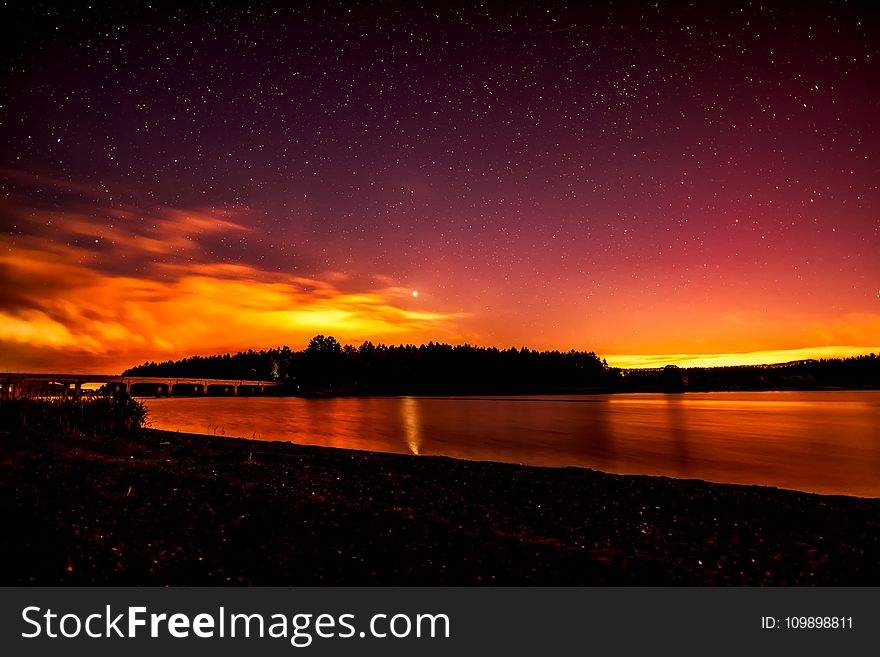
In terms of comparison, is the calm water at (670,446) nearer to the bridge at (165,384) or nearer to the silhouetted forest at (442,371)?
the bridge at (165,384)

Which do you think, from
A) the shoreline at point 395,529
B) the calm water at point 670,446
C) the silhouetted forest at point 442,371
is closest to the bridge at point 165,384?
the silhouetted forest at point 442,371

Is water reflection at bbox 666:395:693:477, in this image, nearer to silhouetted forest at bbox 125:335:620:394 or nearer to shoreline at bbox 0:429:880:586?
shoreline at bbox 0:429:880:586

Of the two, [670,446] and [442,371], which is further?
[442,371]

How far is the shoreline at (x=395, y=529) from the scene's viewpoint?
5137 millimetres

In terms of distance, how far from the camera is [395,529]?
637 centimetres

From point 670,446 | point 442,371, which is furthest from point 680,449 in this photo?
point 442,371

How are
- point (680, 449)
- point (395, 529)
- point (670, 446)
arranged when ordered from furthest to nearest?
point (670, 446)
point (680, 449)
point (395, 529)

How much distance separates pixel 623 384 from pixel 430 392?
60651mm

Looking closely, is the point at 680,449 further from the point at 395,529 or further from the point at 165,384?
the point at 165,384

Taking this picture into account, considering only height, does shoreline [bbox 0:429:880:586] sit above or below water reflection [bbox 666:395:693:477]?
above

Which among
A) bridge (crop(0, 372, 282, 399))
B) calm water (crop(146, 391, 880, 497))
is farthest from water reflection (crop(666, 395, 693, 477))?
bridge (crop(0, 372, 282, 399))

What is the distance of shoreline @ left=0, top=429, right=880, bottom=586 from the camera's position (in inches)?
202

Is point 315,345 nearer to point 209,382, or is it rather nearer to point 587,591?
point 209,382

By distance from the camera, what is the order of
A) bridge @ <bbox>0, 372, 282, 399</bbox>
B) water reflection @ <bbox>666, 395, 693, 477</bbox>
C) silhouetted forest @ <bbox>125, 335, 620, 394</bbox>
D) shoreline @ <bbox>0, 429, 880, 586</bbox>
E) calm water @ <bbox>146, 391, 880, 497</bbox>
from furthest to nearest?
1. silhouetted forest @ <bbox>125, 335, 620, 394</bbox>
2. bridge @ <bbox>0, 372, 282, 399</bbox>
3. water reflection @ <bbox>666, 395, 693, 477</bbox>
4. calm water @ <bbox>146, 391, 880, 497</bbox>
5. shoreline @ <bbox>0, 429, 880, 586</bbox>
